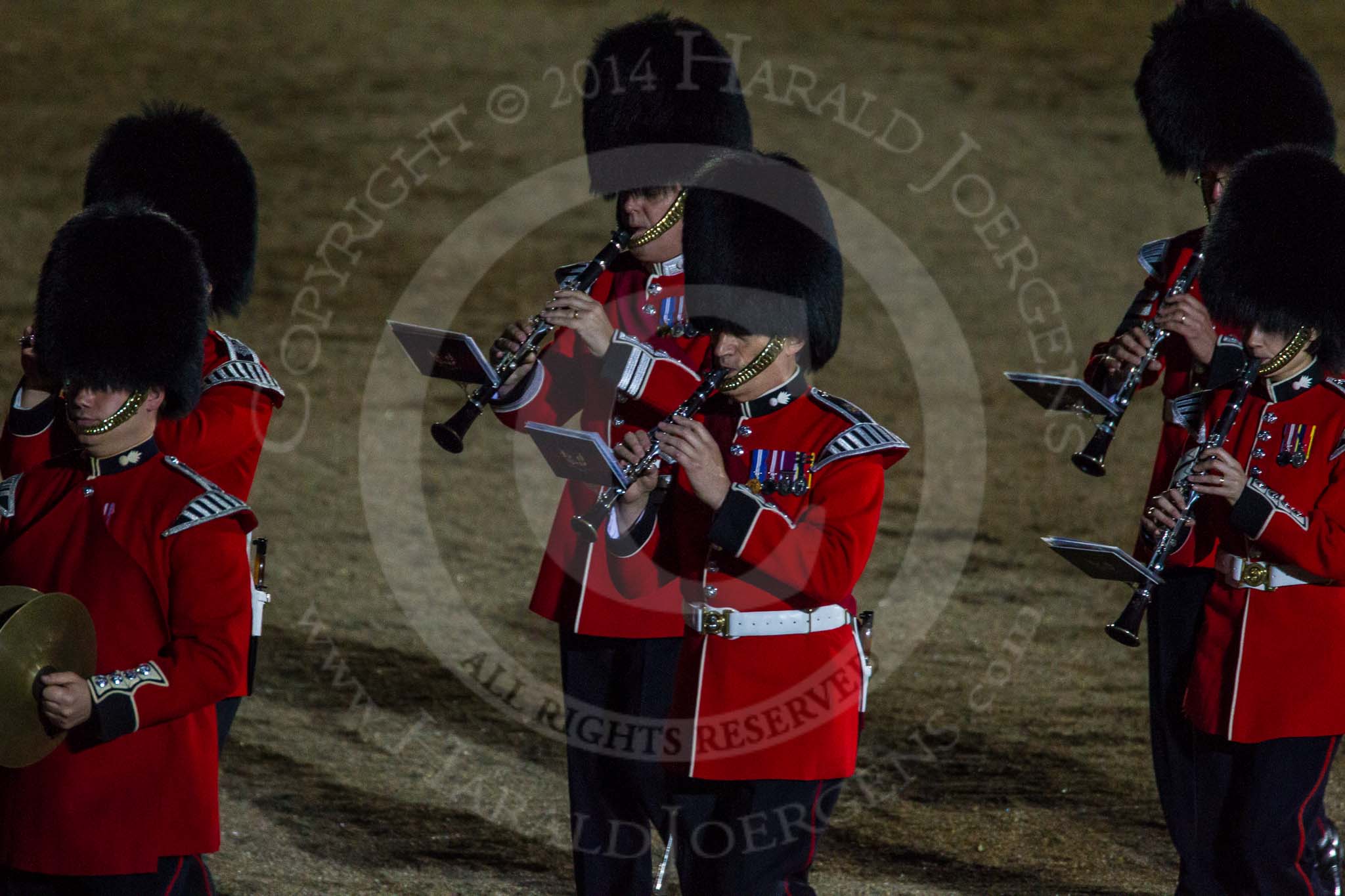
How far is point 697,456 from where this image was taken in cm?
278

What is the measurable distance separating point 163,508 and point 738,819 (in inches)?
39.1

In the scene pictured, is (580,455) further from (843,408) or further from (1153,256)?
(1153,256)

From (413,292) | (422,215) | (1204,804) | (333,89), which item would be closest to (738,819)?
(1204,804)

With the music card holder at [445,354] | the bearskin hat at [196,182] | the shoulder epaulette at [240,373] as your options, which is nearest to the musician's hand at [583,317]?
the music card holder at [445,354]

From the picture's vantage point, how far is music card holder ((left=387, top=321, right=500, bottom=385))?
3.37m

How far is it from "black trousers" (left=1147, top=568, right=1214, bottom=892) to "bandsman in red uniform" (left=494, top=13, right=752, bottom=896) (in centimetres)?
88

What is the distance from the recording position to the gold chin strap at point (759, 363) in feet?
9.57

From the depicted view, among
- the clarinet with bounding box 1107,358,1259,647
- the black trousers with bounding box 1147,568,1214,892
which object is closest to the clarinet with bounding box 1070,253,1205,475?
the black trousers with bounding box 1147,568,1214,892

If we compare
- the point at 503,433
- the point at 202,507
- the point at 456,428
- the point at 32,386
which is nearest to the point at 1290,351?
the point at 456,428

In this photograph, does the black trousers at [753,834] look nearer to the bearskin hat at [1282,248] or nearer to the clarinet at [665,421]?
the clarinet at [665,421]

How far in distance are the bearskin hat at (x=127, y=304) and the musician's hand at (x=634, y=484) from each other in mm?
654

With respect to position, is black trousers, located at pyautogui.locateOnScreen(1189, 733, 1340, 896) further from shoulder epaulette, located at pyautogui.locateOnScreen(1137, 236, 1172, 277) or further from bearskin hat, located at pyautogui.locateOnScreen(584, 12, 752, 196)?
bearskin hat, located at pyautogui.locateOnScreen(584, 12, 752, 196)

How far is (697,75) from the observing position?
395 centimetres

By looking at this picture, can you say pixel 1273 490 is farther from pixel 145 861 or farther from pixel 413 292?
pixel 413 292
